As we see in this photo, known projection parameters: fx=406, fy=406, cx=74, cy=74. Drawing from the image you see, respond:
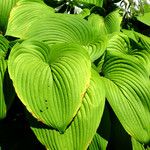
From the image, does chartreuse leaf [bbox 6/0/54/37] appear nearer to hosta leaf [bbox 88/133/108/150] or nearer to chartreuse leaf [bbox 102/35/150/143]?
chartreuse leaf [bbox 102/35/150/143]

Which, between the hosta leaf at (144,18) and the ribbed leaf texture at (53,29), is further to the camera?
the hosta leaf at (144,18)

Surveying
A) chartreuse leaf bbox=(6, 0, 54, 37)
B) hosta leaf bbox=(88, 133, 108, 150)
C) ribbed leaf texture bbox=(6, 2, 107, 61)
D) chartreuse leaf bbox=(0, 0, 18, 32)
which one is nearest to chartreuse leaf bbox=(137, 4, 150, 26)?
ribbed leaf texture bbox=(6, 2, 107, 61)

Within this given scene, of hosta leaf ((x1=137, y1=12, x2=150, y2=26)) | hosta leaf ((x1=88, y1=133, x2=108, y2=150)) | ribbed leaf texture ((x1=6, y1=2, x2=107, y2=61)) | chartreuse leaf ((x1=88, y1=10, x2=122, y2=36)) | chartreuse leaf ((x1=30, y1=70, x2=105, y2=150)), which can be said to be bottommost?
hosta leaf ((x1=88, y1=133, x2=108, y2=150))

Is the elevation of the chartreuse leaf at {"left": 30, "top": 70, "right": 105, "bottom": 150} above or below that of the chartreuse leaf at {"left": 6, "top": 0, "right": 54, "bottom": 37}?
below

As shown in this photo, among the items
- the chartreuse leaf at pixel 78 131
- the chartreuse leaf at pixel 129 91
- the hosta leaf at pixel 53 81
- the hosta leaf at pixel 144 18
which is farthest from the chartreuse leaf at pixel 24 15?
the hosta leaf at pixel 144 18

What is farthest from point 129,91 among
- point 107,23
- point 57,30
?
point 107,23

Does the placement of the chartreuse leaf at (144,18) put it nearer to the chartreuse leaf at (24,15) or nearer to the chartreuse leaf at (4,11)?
the chartreuse leaf at (24,15)

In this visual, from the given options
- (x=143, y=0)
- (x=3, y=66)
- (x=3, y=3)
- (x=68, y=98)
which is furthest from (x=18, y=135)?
(x=143, y=0)
